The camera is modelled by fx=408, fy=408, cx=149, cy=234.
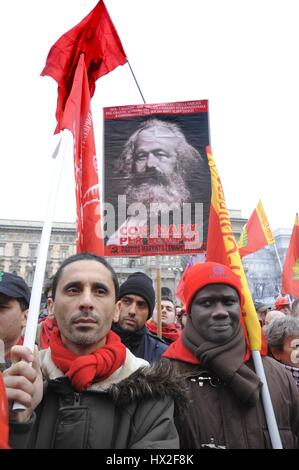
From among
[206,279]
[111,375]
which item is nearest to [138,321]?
[206,279]

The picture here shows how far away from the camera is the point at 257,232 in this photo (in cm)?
882

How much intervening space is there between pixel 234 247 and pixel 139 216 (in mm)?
1615

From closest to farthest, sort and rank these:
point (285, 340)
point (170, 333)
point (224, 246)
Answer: point (224, 246) < point (285, 340) < point (170, 333)

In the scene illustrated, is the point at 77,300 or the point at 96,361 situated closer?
A: the point at 96,361

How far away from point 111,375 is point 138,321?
6.29ft

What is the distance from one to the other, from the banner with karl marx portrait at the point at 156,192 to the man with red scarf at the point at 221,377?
1.77 m

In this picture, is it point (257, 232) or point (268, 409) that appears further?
point (257, 232)

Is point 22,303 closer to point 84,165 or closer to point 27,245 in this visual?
point 84,165

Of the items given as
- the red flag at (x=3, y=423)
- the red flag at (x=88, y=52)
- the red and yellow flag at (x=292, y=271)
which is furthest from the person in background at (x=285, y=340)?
the red and yellow flag at (x=292, y=271)

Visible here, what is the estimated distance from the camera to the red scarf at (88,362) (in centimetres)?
174

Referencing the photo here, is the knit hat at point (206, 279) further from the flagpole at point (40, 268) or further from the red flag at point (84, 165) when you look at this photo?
the flagpole at point (40, 268)

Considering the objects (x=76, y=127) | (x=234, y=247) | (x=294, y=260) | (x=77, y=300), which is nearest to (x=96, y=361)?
(x=77, y=300)
